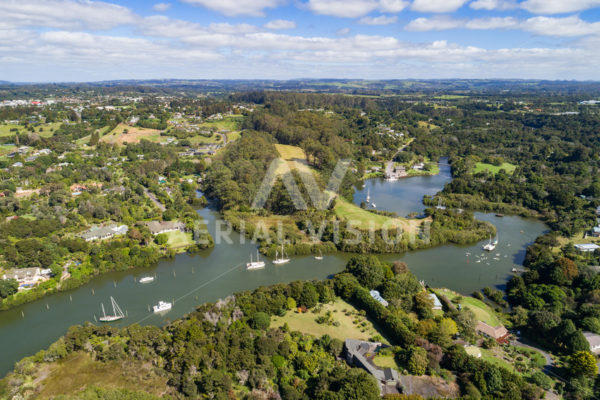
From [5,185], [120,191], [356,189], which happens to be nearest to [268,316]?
[120,191]

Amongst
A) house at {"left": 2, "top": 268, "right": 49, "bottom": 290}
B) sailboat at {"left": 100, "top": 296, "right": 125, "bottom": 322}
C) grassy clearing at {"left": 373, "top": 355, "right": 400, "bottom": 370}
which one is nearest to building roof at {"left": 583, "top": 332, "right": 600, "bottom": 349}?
grassy clearing at {"left": 373, "top": 355, "right": 400, "bottom": 370}

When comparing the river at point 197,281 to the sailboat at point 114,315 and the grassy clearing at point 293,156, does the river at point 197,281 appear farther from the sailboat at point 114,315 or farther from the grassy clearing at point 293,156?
the grassy clearing at point 293,156

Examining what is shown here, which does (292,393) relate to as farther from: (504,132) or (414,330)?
(504,132)

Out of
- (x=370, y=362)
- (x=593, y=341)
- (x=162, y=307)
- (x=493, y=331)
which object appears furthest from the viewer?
(x=162, y=307)

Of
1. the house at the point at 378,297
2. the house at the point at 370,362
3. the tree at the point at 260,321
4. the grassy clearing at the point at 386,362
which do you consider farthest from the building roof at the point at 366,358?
the tree at the point at 260,321

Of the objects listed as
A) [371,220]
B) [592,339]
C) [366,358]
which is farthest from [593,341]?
[371,220]

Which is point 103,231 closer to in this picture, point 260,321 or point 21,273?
point 21,273
